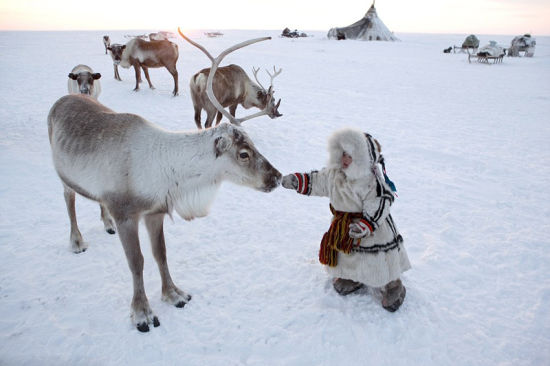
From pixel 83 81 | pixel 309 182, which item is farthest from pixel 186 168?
pixel 83 81

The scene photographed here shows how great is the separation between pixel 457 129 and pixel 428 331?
5886 millimetres

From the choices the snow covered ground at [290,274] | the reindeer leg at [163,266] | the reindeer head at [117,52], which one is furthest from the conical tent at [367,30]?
the reindeer leg at [163,266]

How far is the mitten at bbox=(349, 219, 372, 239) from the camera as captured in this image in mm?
2170

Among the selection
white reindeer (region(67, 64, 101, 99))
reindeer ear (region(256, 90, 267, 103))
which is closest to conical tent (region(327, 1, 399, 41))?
reindeer ear (region(256, 90, 267, 103))

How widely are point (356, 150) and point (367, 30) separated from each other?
34.2 meters

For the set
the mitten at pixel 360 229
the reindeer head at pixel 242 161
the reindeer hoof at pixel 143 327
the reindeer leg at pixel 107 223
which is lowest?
the reindeer hoof at pixel 143 327

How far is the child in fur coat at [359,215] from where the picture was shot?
220 cm

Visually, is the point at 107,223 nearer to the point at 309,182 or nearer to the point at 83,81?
the point at 309,182

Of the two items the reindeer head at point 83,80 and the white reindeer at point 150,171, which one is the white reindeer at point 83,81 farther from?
the white reindeer at point 150,171

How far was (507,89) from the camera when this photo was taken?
37.7 ft

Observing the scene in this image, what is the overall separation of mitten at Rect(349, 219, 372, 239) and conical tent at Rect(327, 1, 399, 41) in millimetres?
33429

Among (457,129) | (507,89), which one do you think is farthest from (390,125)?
(507,89)

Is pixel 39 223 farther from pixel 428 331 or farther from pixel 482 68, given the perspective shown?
pixel 482 68

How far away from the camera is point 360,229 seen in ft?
7.11
